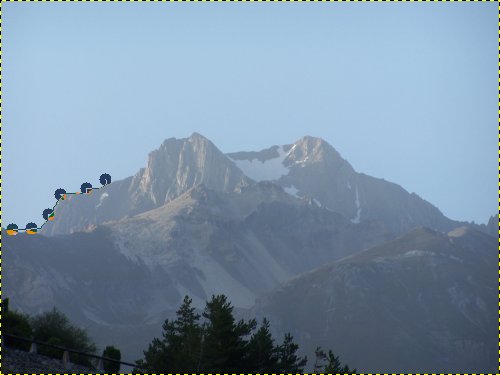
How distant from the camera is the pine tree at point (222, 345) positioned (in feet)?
243

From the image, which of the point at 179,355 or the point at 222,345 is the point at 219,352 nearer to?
the point at 222,345

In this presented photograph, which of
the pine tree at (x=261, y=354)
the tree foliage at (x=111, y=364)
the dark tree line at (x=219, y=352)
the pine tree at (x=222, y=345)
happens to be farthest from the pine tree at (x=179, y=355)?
the pine tree at (x=261, y=354)

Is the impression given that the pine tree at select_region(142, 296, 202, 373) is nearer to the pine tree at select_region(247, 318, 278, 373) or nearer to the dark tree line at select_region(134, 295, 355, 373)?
the dark tree line at select_region(134, 295, 355, 373)

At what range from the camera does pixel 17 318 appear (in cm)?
8144

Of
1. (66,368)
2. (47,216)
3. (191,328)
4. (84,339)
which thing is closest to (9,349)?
(66,368)

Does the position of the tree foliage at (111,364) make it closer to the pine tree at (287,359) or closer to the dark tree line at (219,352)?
the dark tree line at (219,352)

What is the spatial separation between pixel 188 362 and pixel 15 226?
2431cm

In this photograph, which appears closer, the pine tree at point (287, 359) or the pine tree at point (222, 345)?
the pine tree at point (222, 345)

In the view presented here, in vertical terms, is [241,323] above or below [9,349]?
above

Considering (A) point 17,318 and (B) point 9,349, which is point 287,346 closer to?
(A) point 17,318

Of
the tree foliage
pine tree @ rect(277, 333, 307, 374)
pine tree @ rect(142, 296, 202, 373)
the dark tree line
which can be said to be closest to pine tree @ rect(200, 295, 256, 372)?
the dark tree line

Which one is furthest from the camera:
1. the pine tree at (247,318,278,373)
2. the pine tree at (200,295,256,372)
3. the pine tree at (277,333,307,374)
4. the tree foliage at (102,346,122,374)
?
the pine tree at (277,333,307,374)

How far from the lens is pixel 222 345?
77.4 metres

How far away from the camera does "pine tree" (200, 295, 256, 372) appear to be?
74.0 metres
